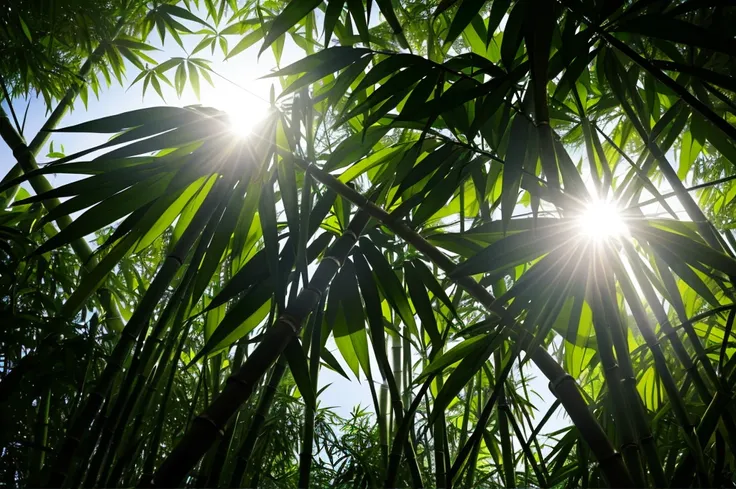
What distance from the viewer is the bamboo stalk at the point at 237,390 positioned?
0.51 m

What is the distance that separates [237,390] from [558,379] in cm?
39

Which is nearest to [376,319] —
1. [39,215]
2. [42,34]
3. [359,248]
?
[359,248]

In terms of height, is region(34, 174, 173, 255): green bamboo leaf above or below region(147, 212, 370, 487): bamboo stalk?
above

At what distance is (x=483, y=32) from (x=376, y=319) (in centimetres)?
63

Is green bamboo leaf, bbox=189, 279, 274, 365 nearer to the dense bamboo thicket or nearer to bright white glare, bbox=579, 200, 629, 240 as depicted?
the dense bamboo thicket

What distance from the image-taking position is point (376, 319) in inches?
36.0

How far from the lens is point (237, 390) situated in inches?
22.9

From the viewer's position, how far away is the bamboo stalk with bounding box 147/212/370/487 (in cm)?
51

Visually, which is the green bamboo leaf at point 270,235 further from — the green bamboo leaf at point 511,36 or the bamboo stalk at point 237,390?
the green bamboo leaf at point 511,36

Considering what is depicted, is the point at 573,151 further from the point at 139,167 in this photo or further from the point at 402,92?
the point at 139,167

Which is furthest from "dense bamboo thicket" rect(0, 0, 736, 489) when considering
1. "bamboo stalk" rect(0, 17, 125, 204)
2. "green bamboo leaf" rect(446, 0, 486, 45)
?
"bamboo stalk" rect(0, 17, 125, 204)

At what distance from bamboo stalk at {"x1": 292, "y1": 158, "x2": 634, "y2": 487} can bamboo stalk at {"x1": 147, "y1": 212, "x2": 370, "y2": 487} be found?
0.41ft

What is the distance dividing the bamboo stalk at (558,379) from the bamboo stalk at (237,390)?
13 cm

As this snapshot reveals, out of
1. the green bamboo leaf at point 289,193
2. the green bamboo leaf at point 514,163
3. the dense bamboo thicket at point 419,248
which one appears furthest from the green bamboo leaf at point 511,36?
the green bamboo leaf at point 289,193
